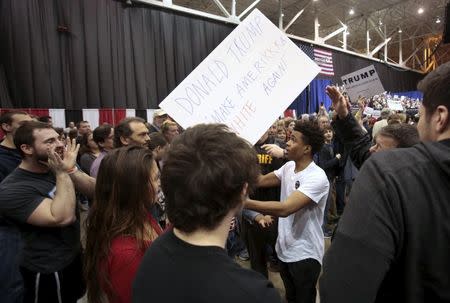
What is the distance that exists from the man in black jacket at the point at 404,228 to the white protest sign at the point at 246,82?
46.3 inches

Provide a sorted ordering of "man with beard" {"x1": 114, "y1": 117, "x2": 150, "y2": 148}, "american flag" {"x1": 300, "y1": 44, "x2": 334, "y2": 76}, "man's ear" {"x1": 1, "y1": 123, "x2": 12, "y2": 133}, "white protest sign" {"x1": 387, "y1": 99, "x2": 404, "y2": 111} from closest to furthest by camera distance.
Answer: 1. "man with beard" {"x1": 114, "y1": 117, "x2": 150, "y2": 148}
2. "man's ear" {"x1": 1, "y1": 123, "x2": 12, "y2": 133}
3. "white protest sign" {"x1": 387, "y1": 99, "x2": 404, "y2": 111}
4. "american flag" {"x1": 300, "y1": 44, "x2": 334, "y2": 76}

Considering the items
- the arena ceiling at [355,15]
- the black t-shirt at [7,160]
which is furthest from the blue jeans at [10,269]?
the arena ceiling at [355,15]

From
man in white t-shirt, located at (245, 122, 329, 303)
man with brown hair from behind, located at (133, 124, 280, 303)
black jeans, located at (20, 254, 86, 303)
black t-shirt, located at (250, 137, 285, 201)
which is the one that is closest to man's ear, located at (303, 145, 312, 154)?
man in white t-shirt, located at (245, 122, 329, 303)

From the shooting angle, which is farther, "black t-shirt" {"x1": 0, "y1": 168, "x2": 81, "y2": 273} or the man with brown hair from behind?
"black t-shirt" {"x1": 0, "y1": 168, "x2": 81, "y2": 273}

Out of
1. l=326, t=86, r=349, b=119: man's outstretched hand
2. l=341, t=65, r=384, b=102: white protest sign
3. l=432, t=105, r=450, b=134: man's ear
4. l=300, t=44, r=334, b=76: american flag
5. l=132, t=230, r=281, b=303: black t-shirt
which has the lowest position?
l=132, t=230, r=281, b=303: black t-shirt

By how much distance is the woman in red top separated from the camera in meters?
1.20

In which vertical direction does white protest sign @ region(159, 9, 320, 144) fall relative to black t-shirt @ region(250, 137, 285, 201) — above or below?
above

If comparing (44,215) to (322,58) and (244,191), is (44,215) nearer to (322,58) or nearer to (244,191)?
(244,191)

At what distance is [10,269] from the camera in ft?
4.74

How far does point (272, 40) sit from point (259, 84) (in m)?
0.33

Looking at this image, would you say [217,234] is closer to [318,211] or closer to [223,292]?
[223,292]

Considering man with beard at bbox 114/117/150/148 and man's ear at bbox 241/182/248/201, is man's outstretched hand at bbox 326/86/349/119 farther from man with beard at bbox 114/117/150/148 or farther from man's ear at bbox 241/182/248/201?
man with beard at bbox 114/117/150/148

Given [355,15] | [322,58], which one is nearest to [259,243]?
[322,58]

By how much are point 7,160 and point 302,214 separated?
2.40 m
